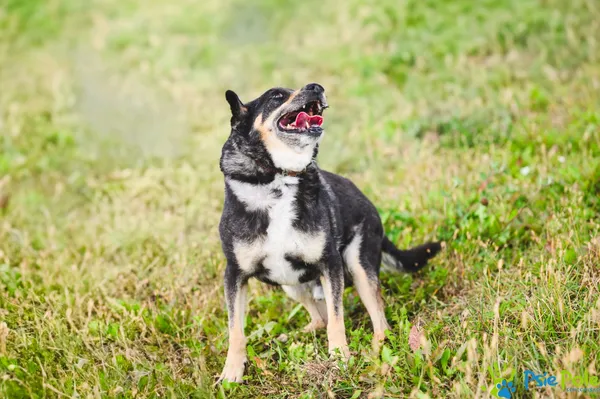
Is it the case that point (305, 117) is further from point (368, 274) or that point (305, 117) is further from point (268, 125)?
point (368, 274)

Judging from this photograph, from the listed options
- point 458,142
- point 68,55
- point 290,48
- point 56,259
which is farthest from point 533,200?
point 68,55

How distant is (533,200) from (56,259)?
15.1 ft

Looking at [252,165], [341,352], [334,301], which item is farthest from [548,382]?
[252,165]

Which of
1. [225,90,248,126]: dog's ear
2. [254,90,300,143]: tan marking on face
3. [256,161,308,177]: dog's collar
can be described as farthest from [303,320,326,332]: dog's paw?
[225,90,248,126]: dog's ear

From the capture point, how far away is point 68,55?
11273 millimetres

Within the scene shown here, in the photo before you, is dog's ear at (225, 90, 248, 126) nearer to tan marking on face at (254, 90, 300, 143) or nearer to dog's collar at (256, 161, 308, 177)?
tan marking on face at (254, 90, 300, 143)

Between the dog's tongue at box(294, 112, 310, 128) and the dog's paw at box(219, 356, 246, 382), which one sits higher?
the dog's tongue at box(294, 112, 310, 128)

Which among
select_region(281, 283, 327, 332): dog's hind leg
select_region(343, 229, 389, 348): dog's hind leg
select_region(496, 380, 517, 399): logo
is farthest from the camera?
select_region(281, 283, 327, 332): dog's hind leg

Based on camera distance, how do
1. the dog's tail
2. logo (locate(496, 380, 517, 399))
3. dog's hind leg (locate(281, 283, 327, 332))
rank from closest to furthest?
logo (locate(496, 380, 517, 399))
dog's hind leg (locate(281, 283, 327, 332))
the dog's tail

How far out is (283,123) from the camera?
400cm

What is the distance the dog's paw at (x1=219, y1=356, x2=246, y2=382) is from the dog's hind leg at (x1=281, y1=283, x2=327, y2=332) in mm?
722

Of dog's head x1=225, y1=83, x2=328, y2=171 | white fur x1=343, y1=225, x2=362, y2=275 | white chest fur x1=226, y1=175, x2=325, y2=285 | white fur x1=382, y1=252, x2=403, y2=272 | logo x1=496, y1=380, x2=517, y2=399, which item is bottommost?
logo x1=496, y1=380, x2=517, y2=399

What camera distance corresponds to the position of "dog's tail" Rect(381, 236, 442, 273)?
15.3 feet

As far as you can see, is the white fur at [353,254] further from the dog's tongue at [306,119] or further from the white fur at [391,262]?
the dog's tongue at [306,119]
